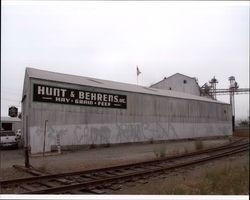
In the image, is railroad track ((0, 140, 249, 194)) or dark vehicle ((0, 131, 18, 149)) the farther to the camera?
dark vehicle ((0, 131, 18, 149))

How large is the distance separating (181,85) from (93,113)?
115 ft

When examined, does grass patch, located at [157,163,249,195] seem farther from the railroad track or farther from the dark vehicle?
the dark vehicle

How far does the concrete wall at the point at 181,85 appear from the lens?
57375 mm

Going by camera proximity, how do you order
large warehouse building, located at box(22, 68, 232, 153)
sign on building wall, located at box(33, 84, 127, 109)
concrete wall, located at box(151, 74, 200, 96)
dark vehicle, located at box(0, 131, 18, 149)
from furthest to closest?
concrete wall, located at box(151, 74, 200, 96)
dark vehicle, located at box(0, 131, 18, 149)
sign on building wall, located at box(33, 84, 127, 109)
large warehouse building, located at box(22, 68, 232, 153)

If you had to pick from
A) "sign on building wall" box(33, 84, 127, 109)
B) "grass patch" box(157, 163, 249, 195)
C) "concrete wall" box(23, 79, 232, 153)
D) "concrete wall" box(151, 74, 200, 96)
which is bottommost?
"grass patch" box(157, 163, 249, 195)

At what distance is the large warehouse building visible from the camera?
70.2 ft

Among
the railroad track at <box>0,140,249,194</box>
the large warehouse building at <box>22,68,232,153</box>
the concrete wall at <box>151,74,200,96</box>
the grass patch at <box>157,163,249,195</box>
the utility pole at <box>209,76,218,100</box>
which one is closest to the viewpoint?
the grass patch at <box>157,163,249,195</box>

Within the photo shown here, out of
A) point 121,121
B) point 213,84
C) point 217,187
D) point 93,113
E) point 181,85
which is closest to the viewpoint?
point 217,187

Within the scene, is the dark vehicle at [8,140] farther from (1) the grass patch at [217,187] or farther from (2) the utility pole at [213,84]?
(2) the utility pole at [213,84]

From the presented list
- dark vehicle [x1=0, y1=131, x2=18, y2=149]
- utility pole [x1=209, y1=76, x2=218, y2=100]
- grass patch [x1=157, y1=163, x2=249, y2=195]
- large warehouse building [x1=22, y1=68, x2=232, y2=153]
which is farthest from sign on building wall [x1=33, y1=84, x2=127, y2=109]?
utility pole [x1=209, y1=76, x2=218, y2=100]

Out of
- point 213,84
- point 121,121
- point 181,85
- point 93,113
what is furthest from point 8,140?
point 213,84

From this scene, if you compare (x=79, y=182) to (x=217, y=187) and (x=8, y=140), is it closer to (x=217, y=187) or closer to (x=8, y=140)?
(x=217, y=187)

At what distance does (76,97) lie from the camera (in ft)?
77.7

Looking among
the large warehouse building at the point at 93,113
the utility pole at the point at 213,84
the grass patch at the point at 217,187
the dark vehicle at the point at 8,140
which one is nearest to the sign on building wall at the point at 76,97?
the large warehouse building at the point at 93,113
